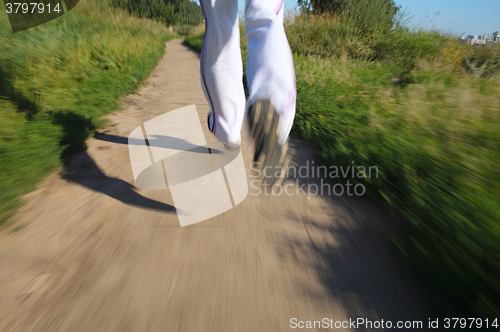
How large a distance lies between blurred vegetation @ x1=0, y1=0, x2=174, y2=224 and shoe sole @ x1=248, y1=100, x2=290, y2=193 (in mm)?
1462

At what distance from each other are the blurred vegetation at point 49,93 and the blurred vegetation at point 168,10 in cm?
3522

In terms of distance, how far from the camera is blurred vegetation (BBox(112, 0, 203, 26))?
41.6 m

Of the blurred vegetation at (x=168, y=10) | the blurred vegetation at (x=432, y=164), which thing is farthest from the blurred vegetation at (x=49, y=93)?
the blurred vegetation at (x=168, y=10)

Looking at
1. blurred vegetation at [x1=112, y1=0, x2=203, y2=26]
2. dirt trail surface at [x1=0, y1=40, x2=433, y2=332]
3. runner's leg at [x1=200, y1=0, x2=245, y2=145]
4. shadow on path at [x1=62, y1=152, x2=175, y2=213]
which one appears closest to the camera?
dirt trail surface at [x1=0, y1=40, x2=433, y2=332]

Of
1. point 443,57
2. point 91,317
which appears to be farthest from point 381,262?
point 443,57

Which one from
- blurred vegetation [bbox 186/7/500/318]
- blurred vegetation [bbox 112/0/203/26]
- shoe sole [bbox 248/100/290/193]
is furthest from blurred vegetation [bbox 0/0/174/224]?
blurred vegetation [bbox 112/0/203/26]

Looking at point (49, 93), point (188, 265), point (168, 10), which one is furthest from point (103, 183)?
point (168, 10)

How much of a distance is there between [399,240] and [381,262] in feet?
0.57

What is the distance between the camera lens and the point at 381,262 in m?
1.36

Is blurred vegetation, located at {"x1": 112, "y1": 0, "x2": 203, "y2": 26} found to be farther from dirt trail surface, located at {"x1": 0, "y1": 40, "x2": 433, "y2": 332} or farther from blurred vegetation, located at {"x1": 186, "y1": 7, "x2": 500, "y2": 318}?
dirt trail surface, located at {"x1": 0, "y1": 40, "x2": 433, "y2": 332}

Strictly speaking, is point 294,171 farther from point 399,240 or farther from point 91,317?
point 91,317

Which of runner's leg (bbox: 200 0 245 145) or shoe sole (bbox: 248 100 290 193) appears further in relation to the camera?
runner's leg (bbox: 200 0 245 145)

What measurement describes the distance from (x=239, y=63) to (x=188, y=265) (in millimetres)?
1212

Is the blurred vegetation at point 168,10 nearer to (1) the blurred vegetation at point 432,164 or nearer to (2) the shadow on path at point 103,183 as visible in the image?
(1) the blurred vegetation at point 432,164
